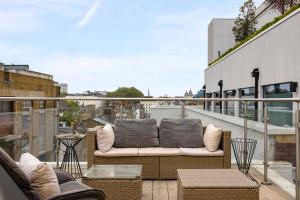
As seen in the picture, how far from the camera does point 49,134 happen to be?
5.82 m

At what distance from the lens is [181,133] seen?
5.17m

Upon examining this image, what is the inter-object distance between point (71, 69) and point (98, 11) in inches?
210

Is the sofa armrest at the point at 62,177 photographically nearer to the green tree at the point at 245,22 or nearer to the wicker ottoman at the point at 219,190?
the wicker ottoman at the point at 219,190

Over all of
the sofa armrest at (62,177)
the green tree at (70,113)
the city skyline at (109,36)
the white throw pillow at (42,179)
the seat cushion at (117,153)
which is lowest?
the seat cushion at (117,153)

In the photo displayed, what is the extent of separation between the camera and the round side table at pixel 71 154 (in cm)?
529

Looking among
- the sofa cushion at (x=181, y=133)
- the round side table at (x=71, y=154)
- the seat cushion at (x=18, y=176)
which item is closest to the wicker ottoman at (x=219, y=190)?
the seat cushion at (x=18, y=176)

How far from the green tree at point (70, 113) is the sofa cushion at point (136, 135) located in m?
1.12

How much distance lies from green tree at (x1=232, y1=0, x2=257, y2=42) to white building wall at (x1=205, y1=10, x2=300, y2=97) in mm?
3150

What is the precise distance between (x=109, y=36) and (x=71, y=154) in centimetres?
1526

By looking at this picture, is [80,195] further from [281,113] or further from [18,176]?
[281,113]

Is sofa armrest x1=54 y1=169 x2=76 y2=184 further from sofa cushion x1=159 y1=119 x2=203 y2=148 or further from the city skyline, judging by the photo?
the city skyline

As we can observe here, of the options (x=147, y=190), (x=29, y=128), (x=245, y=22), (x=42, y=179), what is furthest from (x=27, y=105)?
(x=245, y=22)

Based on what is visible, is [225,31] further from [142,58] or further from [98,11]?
[98,11]

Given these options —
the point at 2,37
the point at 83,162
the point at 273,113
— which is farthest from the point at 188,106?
the point at 2,37
